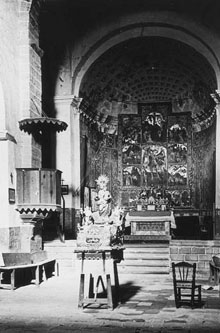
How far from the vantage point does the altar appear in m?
15.2

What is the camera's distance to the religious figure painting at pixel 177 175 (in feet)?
65.3

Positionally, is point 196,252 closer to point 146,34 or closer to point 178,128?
point 146,34

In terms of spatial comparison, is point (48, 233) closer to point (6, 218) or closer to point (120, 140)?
point (6, 218)

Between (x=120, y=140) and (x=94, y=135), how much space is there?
1705mm

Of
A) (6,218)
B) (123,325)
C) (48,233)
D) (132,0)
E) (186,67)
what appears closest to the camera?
(123,325)

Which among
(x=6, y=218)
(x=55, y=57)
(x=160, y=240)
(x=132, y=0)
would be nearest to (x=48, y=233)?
(x=160, y=240)

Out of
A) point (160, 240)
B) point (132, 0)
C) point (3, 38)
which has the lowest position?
point (160, 240)

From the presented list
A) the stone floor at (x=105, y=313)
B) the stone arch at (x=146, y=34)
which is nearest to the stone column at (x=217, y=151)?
the stone arch at (x=146, y=34)

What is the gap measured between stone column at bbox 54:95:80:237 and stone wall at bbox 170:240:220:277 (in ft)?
16.7

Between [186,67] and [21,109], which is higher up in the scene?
[186,67]

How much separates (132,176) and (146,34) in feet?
19.6

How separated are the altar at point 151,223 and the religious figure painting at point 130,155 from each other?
521cm

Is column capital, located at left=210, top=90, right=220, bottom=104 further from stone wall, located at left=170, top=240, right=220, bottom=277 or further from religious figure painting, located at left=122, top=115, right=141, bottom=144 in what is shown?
stone wall, located at left=170, top=240, right=220, bottom=277

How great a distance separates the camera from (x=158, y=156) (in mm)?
20453
